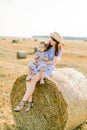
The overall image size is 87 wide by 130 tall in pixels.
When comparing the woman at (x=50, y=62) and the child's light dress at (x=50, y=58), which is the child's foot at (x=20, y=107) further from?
the child's light dress at (x=50, y=58)

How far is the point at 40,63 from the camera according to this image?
6789mm

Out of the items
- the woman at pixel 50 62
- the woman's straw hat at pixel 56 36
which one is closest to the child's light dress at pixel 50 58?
the woman at pixel 50 62

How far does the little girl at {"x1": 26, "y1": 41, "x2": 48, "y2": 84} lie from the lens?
6703 mm

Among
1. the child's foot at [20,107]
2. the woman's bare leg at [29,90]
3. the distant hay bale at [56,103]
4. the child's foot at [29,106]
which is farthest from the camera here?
the child's foot at [29,106]

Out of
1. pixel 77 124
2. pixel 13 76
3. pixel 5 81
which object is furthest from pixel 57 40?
pixel 13 76

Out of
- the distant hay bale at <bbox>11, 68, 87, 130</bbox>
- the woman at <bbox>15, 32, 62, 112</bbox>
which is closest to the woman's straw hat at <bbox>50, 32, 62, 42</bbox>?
the woman at <bbox>15, 32, 62, 112</bbox>

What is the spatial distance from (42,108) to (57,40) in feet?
4.55

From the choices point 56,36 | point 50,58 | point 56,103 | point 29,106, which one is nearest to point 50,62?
point 50,58

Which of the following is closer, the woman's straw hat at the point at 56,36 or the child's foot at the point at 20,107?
the woman's straw hat at the point at 56,36

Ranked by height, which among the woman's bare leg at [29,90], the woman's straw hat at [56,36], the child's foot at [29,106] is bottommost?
the child's foot at [29,106]

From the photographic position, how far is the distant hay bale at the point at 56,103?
646 centimetres

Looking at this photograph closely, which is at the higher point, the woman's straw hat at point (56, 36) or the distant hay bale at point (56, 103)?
Result: the woman's straw hat at point (56, 36)

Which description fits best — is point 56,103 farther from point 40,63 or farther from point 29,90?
point 40,63

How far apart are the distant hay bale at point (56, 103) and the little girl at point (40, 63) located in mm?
244
